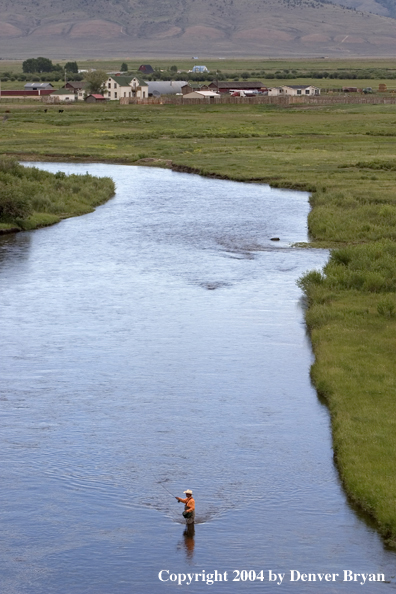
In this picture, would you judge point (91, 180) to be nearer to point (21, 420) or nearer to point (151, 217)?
point (151, 217)

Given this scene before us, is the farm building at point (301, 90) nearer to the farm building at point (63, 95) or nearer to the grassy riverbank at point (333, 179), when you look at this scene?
the grassy riverbank at point (333, 179)

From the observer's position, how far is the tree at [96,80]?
151 meters

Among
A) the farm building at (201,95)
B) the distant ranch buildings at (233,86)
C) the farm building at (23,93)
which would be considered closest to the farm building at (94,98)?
the farm building at (23,93)

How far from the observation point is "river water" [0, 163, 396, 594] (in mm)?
18531

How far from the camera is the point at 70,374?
2864 centimetres

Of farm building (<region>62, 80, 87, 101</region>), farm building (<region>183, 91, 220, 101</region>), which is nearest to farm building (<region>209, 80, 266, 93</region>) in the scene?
farm building (<region>183, 91, 220, 101</region>)

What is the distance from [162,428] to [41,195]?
35462mm

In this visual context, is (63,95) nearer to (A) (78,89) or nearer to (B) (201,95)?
(A) (78,89)

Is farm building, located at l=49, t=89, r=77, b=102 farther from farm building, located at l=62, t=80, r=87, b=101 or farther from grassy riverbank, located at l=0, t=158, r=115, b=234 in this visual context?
grassy riverbank, located at l=0, t=158, r=115, b=234

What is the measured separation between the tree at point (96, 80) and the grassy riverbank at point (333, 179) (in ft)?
59.7

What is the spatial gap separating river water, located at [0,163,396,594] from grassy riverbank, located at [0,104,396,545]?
0.87m

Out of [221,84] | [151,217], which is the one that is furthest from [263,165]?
[221,84]

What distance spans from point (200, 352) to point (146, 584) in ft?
44.5

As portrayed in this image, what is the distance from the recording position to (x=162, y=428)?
24375mm
